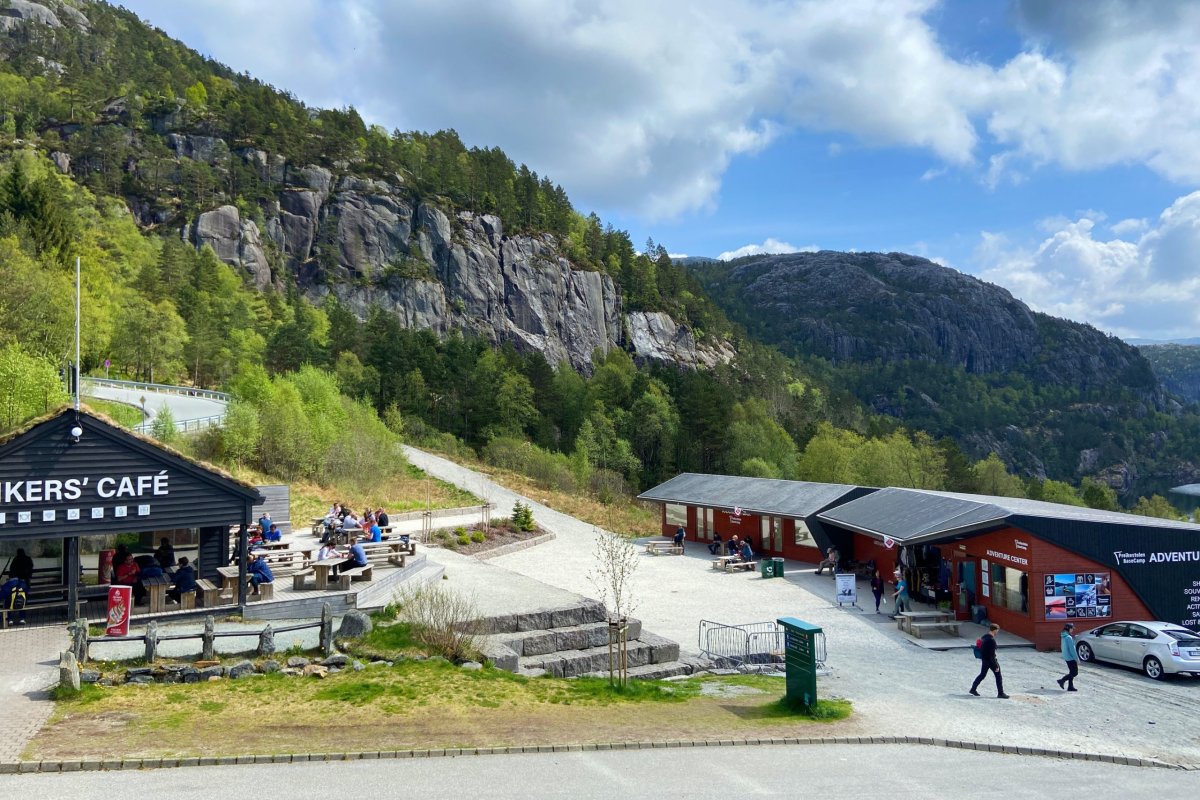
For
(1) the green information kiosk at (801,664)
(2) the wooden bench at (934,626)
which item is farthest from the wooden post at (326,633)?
(2) the wooden bench at (934,626)

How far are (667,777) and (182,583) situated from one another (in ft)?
37.8

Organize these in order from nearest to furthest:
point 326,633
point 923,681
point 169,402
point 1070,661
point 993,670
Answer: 1. point 326,633
2. point 993,670
3. point 1070,661
4. point 923,681
5. point 169,402

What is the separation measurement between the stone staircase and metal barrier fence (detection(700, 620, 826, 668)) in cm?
138

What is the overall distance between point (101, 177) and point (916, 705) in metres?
113

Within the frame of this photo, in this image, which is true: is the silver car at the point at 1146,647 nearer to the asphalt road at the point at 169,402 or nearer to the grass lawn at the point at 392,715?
the grass lawn at the point at 392,715

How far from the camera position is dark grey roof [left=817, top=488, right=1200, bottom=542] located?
21266 mm

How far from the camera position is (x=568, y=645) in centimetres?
1712

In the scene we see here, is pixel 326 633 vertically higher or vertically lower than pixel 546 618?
higher

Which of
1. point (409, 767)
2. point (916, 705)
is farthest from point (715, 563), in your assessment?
point (409, 767)

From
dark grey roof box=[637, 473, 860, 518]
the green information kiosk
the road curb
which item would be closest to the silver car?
the road curb

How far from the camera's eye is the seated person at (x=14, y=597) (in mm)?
16047

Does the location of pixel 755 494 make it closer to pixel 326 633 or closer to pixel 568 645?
pixel 568 645

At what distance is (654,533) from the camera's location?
41.8 metres

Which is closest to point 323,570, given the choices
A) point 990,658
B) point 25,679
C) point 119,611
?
point 119,611
